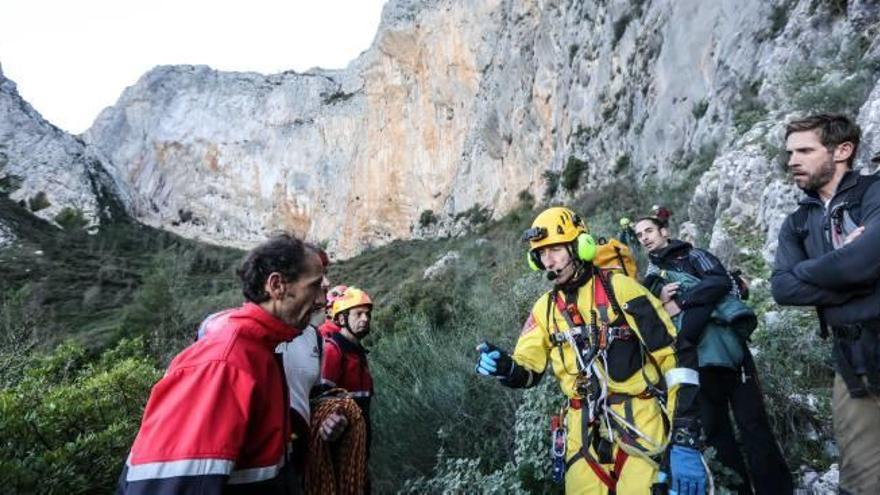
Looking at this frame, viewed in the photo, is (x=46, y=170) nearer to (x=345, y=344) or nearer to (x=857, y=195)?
(x=345, y=344)

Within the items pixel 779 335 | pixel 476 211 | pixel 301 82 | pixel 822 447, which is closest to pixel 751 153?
pixel 779 335

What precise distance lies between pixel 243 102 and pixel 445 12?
33708 mm

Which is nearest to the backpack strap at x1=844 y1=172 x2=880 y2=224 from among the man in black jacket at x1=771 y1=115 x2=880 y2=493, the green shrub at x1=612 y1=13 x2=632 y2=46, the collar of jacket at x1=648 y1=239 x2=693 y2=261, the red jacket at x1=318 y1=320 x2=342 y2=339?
the man in black jacket at x1=771 y1=115 x2=880 y2=493

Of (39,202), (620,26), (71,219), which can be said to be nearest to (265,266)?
A: (620,26)

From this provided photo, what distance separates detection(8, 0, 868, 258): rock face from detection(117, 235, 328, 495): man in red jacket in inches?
249

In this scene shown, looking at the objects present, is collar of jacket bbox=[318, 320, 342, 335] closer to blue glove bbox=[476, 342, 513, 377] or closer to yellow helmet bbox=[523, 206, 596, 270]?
blue glove bbox=[476, 342, 513, 377]

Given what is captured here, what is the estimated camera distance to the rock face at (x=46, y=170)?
184 feet

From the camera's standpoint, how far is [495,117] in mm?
33250

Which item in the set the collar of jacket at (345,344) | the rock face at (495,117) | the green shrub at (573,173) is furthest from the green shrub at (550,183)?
the collar of jacket at (345,344)

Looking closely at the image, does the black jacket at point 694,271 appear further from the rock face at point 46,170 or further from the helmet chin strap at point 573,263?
the rock face at point 46,170

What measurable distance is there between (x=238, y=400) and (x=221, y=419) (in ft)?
0.24

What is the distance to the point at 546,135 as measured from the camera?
1117 inches

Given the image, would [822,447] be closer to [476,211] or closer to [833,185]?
[833,185]

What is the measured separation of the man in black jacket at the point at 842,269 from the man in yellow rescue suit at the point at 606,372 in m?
0.57
